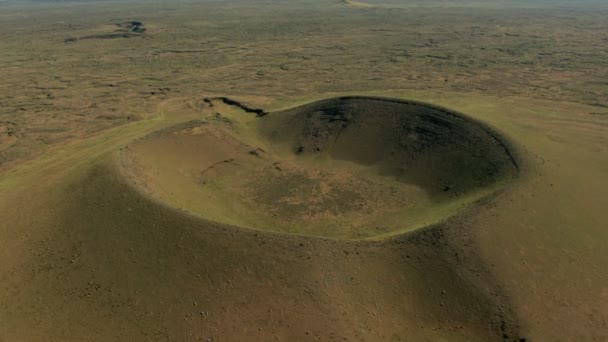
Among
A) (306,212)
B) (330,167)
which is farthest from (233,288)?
(330,167)

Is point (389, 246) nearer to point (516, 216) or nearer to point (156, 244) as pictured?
point (516, 216)

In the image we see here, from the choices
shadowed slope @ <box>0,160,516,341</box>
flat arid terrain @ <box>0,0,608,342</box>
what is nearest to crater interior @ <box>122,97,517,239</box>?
flat arid terrain @ <box>0,0,608,342</box>

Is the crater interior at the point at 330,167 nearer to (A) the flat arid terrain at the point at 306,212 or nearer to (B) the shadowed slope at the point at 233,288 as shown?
(A) the flat arid terrain at the point at 306,212

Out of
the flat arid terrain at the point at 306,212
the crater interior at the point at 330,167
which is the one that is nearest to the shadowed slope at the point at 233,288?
the flat arid terrain at the point at 306,212

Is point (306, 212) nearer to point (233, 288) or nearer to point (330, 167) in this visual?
point (330, 167)

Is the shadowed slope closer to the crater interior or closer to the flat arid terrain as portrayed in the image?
the flat arid terrain

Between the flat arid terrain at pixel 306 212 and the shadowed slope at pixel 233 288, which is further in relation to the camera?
the flat arid terrain at pixel 306 212
